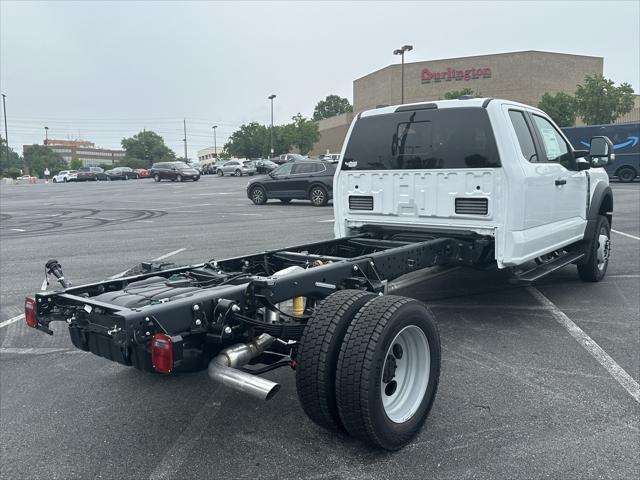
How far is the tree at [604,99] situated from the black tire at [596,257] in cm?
4084

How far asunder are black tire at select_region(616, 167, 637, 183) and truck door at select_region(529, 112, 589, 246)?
24411 millimetres

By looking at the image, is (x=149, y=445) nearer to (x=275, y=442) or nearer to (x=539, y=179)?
(x=275, y=442)

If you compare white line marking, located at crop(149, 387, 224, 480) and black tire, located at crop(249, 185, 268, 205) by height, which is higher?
black tire, located at crop(249, 185, 268, 205)

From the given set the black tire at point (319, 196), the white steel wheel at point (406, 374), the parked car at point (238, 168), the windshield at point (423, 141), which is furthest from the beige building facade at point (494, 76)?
the white steel wheel at point (406, 374)

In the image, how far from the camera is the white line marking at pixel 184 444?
3.14 m

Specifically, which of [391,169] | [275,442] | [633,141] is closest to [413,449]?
[275,442]

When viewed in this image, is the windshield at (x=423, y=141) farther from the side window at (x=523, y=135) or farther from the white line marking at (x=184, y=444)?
the white line marking at (x=184, y=444)

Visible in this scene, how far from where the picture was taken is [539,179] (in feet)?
18.2

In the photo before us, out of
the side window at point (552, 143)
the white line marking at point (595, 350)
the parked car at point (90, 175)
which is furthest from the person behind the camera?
the parked car at point (90, 175)

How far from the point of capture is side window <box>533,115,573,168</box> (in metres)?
6.02

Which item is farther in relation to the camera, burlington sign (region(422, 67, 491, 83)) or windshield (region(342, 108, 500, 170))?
burlington sign (region(422, 67, 491, 83))

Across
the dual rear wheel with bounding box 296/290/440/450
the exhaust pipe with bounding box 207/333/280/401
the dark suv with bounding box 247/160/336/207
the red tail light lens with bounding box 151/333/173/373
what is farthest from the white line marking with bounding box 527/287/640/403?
the dark suv with bounding box 247/160/336/207

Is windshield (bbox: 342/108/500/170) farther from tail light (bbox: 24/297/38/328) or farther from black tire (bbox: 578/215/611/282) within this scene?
tail light (bbox: 24/297/38/328)

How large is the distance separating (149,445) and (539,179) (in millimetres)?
4243
